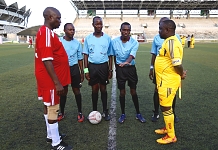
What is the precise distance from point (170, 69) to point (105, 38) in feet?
4.66

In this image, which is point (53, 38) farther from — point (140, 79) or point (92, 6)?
point (92, 6)

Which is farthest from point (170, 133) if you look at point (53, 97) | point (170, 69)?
point (53, 97)

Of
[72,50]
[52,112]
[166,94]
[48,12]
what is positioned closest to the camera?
[48,12]

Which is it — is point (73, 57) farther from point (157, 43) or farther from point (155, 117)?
point (155, 117)

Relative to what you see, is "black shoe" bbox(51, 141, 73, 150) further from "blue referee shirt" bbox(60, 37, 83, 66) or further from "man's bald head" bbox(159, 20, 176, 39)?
"man's bald head" bbox(159, 20, 176, 39)

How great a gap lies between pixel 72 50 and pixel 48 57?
4.65ft

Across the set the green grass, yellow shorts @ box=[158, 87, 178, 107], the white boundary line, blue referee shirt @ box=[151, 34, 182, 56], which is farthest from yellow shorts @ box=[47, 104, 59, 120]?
blue referee shirt @ box=[151, 34, 182, 56]

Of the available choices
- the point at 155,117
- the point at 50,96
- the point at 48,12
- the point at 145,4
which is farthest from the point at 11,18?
the point at 50,96

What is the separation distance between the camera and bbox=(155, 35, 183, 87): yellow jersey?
259cm

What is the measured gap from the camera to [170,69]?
2.75m

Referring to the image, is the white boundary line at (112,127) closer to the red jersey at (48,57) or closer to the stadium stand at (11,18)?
the red jersey at (48,57)

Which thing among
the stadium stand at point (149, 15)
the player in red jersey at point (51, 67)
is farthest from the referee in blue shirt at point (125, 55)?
the stadium stand at point (149, 15)

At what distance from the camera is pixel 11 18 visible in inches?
2916

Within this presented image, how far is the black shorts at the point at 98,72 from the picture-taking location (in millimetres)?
3650
